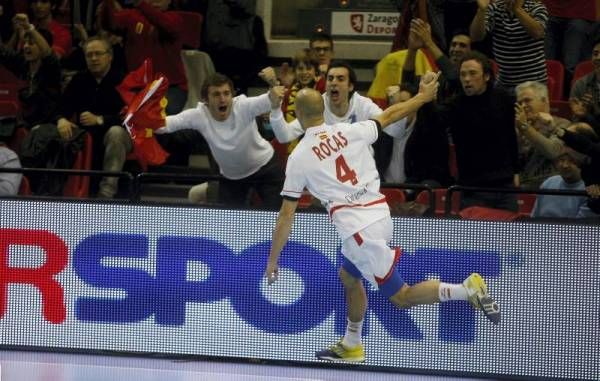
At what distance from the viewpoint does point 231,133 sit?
11.6 metres

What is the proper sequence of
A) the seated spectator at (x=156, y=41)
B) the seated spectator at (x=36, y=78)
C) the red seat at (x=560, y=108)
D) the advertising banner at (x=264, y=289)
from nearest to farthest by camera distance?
the advertising banner at (x=264, y=289), the red seat at (x=560, y=108), the seated spectator at (x=36, y=78), the seated spectator at (x=156, y=41)

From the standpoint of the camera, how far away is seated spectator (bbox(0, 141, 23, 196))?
1163 cm

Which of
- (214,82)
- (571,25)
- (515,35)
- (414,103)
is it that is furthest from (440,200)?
(571,25)

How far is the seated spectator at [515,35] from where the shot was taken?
12891 mm

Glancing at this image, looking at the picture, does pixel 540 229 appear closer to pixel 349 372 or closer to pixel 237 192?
pixel 349 372

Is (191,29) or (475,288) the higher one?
(191,29)

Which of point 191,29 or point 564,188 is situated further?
point 191,29

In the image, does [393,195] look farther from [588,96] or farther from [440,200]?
[588,96]

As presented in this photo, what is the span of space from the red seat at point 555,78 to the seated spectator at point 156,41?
3.74m

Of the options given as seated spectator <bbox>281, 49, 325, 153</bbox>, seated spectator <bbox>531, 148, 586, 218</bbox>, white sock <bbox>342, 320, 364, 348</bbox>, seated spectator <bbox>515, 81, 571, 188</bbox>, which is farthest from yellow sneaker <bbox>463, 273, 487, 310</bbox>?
seated spectator <bbox>281, 49, 325, 153</bbox>

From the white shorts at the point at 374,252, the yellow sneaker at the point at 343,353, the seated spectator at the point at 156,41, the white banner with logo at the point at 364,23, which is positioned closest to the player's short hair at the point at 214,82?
the white shorts at the point at 374,252

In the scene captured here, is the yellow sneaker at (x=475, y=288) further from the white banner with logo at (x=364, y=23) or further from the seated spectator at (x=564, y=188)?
the white banner with logo at (x=364, y=23)

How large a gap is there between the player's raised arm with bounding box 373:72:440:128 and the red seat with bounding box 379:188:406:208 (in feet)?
3.23

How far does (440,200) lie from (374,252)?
1366mm
